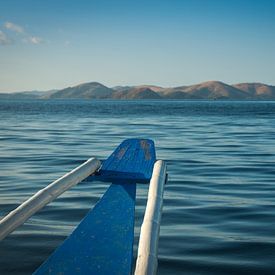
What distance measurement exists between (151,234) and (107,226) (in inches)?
55.5

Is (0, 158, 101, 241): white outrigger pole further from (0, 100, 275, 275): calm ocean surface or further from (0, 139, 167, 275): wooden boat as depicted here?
(0, 100, 275, 275): calm ocean surface

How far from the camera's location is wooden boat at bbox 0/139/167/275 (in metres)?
3.81

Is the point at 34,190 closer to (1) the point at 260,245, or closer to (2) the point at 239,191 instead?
(2) the point at 239,191

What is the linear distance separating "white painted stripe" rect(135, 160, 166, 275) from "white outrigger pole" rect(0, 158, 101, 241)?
1.20m

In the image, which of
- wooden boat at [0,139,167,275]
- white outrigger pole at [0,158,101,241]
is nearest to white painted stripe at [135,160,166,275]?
wooden boat at [0,139,167,275]

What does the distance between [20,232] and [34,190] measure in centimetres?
357

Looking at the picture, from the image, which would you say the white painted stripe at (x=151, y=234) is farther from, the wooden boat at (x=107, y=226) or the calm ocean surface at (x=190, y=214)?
the calm ocean surface at (x=190, y=214)

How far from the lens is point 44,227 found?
733 centimetres

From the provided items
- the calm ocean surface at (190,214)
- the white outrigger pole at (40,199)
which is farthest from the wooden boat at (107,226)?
the calm ocean surface at (190,214)

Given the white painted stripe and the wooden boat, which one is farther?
the wooden boat

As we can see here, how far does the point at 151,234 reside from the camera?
141 inches

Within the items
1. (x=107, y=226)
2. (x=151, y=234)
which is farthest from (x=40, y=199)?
(x=151, y=234)

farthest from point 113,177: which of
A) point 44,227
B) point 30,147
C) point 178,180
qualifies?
point 30,147

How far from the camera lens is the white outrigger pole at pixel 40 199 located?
4219 mm
